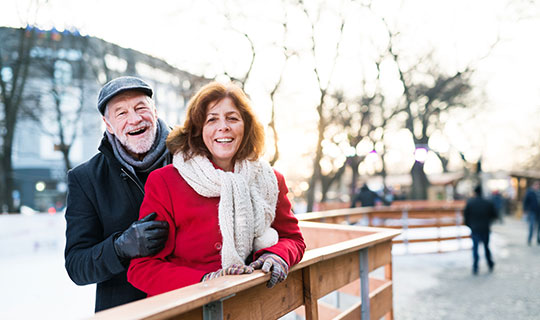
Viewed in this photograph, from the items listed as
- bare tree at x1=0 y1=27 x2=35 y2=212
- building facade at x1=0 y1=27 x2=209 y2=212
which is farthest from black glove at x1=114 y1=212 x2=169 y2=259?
bare tree at x1=0 y1=27 x2=35 y2=212

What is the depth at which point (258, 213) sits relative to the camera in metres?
1.75

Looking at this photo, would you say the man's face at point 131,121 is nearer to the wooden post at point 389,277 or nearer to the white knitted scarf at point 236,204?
the white knitted scarf at point 236,204

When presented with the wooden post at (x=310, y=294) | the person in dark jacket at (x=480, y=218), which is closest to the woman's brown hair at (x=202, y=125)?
the wooden post at (x=310, y=294)

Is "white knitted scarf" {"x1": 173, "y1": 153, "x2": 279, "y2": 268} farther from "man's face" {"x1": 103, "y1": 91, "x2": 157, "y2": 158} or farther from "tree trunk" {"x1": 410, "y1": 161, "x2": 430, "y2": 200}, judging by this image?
"tree trunk" {"x1": 410, "y1": 161, "x2": 430, "y2": 200}

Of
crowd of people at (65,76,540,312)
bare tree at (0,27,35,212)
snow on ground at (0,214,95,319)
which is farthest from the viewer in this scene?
bare tree at (0,27,35,212)

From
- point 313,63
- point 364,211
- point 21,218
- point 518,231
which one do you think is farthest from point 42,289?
point 518,231

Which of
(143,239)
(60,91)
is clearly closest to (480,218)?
(143,239)

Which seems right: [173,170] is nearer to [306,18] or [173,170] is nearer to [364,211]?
[364,211]

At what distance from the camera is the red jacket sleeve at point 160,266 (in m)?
1.50

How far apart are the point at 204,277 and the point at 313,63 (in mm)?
11555

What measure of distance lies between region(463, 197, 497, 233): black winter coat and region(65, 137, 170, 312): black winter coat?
24.1ft

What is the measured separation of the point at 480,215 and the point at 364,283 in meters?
6.16

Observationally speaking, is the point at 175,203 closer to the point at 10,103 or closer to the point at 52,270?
the point at 52,270

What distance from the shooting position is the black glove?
60.7 inches
